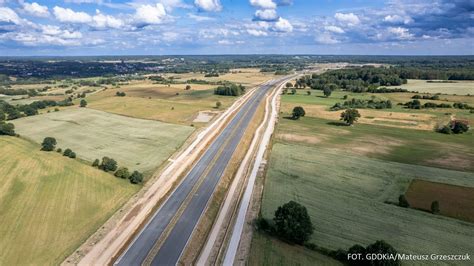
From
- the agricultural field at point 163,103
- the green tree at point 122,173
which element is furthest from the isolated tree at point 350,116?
the green tree at point 122,173

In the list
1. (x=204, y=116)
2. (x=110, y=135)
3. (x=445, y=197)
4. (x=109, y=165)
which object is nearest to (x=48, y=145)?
(x=110, y=135)

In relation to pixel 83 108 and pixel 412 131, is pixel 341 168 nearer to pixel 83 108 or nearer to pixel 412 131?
pixel 412 131

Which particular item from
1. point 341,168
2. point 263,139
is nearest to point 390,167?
point 341,168

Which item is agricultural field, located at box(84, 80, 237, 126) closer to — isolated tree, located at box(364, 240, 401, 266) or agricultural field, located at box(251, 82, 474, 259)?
agricultural field, located at box(251, 82, 474, 259)

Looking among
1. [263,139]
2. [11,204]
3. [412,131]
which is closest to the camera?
[11,204]

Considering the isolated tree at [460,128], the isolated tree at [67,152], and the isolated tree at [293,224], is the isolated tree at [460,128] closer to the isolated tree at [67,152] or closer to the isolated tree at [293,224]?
the isolated tree at [293,224]

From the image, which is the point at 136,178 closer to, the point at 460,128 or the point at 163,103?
the point at 460,128
